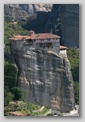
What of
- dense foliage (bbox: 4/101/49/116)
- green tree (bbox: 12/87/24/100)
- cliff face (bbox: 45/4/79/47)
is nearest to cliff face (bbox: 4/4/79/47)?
cliff face (bbox: 45/4/79/47)

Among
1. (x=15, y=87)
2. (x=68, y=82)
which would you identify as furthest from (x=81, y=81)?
(x=15, y=87)

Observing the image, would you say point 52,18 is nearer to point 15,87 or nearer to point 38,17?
point 38,17

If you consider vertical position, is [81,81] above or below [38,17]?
below

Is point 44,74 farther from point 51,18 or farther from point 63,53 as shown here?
point 51,18

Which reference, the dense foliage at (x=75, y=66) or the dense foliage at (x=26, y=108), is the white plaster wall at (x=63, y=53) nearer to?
the dense foliage at (x=75, y=66)

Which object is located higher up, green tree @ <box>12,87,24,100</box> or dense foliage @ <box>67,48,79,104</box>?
dense foliage @ <box>67,48,79,104</box>

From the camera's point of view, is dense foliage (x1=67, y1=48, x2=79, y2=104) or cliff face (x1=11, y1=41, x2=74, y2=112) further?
cliff face (x1=11, y1=41, x2=74, y2=112)

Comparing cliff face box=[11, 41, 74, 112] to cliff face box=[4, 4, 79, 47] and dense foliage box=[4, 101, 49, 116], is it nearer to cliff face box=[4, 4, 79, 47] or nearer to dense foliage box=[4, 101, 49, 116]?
dense foliage box=[4, 101, 49, 116]

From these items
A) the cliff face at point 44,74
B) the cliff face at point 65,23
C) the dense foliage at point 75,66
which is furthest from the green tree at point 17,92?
the cliff face at point 65,23
